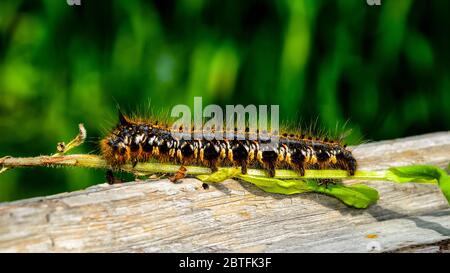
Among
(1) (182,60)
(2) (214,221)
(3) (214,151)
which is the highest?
(1) (182,60)

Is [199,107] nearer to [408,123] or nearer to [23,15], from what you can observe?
[23,15]

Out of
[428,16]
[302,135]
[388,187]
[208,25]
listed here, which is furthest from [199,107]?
[428,16]

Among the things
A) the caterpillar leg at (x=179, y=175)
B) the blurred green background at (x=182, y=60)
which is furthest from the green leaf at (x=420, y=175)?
the blurred green background at (x=182, y=60)

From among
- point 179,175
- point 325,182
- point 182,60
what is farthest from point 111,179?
point 182,60

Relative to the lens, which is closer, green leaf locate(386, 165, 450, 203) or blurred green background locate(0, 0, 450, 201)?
green leaf locate(386, 165, 450, 203)

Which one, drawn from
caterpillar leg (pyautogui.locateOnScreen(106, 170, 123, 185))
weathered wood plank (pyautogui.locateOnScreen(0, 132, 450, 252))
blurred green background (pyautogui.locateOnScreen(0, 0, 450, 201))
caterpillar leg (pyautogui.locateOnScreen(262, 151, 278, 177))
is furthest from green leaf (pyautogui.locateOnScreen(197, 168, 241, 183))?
blurred green background (pyautogui.locateOnScreen(0, 0, 450, 201))

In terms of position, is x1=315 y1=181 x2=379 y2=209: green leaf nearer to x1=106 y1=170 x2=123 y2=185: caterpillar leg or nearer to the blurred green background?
x1=106 y1=170 x2=123 y2=185: caterpillar leg

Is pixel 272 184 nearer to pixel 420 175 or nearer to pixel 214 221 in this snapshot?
pixel 214 221
